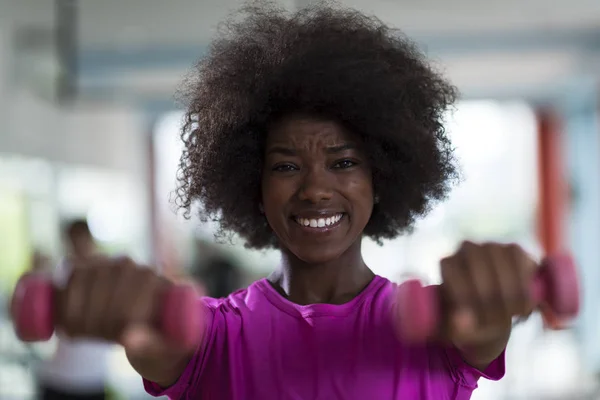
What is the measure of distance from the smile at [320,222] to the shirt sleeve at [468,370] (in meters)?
0.26

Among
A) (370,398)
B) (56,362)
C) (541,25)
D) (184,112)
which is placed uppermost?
(541,25)

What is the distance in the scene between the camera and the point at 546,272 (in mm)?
891

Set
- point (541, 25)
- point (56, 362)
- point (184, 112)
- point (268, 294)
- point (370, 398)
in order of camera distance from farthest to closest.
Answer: point (541, 25), point (56, 362), point (184, 112), point (268, 294), point (370, 398)

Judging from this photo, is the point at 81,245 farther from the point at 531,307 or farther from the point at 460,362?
the point at 531,307

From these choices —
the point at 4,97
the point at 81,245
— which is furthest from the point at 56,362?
the point at 4,97

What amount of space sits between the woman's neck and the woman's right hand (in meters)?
0.47

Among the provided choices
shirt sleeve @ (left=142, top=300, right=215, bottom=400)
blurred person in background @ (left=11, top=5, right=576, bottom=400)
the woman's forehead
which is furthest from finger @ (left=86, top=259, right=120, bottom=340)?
the woman's forehead

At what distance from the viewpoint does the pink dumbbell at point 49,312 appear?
815 mm

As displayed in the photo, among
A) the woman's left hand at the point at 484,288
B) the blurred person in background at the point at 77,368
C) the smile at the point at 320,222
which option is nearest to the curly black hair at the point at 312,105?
the smile at the point at 320,222

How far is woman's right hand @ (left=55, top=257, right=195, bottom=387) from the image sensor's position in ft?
2.77

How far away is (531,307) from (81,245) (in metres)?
2.90

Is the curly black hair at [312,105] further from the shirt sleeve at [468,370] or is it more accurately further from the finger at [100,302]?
the finger at [100,302]

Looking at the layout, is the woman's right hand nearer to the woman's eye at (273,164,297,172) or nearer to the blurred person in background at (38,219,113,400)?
the woman's eye at (273,164,297,172)

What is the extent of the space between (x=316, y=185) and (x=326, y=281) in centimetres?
20
